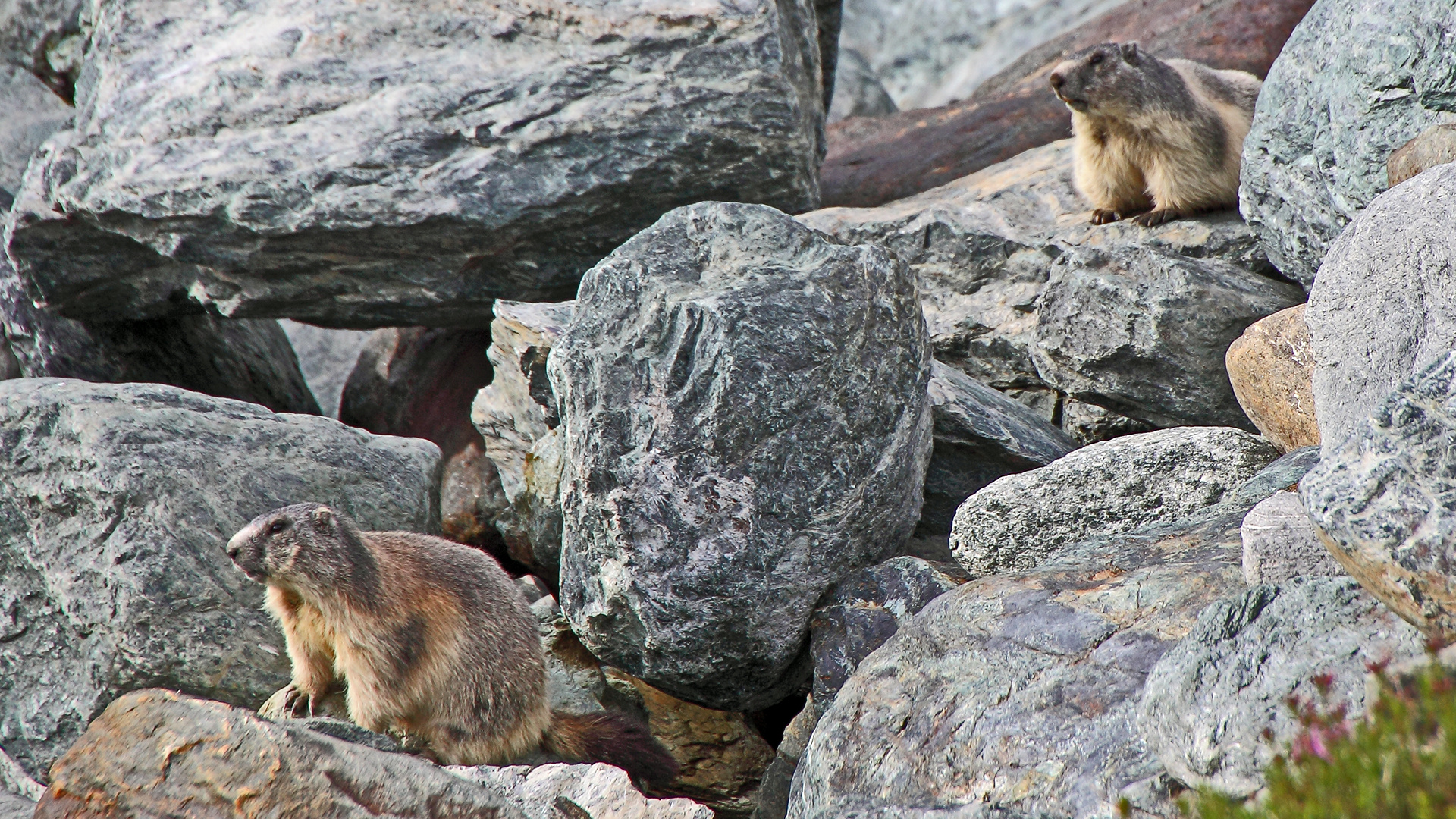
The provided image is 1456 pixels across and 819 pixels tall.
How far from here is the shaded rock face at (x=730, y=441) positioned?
16.9 feet

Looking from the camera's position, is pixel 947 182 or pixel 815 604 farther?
pixel 947 182

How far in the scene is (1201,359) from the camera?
6.30m

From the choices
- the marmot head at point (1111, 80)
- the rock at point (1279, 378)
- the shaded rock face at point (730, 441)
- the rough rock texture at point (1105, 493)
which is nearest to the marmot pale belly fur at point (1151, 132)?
the marmot head at point (1111, 80)

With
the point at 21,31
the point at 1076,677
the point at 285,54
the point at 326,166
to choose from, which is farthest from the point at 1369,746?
the point at 21,31

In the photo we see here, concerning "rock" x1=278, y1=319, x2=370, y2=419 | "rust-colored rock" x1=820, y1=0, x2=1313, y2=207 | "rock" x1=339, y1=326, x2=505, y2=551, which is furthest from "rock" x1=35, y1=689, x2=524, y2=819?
"rock" x1=278, y1=319, x2=370, y2=419

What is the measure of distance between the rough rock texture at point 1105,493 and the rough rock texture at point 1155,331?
886 millimetres

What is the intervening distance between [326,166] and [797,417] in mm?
3927

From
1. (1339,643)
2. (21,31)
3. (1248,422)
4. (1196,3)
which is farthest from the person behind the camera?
(1196,3)

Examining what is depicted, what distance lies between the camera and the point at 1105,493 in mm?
5340

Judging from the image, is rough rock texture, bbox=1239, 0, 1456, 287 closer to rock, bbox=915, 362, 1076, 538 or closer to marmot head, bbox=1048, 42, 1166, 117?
marmot head, bbox=1048, 42, 1166, 117

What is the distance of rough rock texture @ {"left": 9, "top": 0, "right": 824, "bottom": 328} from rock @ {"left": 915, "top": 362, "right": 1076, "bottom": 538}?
89.9 inches

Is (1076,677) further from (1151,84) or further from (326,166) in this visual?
(326,166)

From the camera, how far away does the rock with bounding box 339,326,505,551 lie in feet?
28.1

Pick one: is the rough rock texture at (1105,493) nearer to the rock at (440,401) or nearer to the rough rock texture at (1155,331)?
the rough rock texture at (1155,331)
